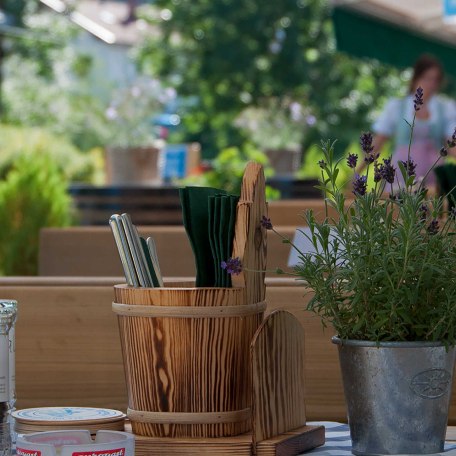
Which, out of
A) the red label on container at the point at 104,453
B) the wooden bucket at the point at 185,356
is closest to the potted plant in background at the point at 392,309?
the wooden bucket at the point at 185,356

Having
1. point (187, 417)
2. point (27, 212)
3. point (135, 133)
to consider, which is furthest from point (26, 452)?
point (135, 133)

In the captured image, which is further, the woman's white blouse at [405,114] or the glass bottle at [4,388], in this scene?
the woman's white blouse at [405,114]

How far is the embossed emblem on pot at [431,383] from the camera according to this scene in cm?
128

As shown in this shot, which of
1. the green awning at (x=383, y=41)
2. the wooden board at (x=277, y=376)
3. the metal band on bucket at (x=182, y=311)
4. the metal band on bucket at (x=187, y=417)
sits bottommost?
the metal band on bucket at (x=187, y=417)

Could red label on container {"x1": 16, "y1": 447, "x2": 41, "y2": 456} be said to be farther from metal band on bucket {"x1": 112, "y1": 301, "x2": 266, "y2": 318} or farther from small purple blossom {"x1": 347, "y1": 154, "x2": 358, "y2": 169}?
small purple blossom {"x1": 347, "y1": 154, "x2": 358, "y2": 169}

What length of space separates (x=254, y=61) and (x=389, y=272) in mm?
20722

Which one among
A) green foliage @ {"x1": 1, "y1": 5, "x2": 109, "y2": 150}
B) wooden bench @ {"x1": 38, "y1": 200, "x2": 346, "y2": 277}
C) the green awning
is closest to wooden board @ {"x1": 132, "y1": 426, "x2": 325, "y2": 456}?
wooden bench @ {"x1": 38, "y1": 200, "x2": 346, "y2": 277}

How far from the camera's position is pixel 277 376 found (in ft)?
4.48

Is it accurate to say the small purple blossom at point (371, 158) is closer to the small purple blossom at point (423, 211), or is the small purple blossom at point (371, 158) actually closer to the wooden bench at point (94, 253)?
the small purple blossom at point (423, 211)

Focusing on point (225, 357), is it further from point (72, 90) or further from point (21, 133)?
point (72, 90)

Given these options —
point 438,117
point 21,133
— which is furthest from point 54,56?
point 438,117

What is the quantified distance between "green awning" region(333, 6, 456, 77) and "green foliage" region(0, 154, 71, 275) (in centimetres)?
401

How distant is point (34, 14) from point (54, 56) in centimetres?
169

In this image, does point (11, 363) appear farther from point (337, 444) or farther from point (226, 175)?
point (226, 175)
